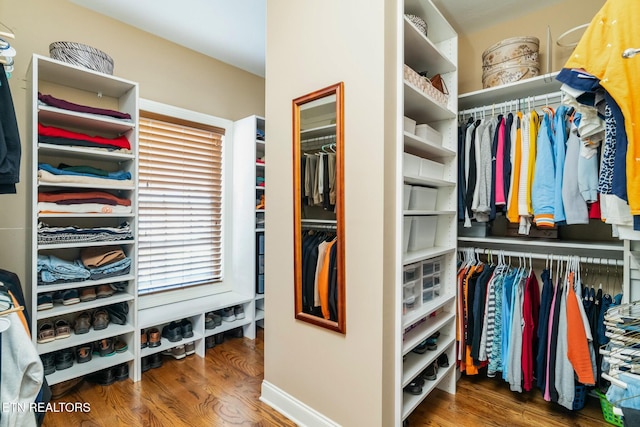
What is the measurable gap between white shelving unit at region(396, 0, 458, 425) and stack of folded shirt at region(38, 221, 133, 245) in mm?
1863

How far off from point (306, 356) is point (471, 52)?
2.67m

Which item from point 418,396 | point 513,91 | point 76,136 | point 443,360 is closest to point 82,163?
point 76,136


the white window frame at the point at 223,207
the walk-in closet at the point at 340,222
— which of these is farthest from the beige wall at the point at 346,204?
the white window frame at the point at 223,207

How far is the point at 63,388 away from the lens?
198 cm

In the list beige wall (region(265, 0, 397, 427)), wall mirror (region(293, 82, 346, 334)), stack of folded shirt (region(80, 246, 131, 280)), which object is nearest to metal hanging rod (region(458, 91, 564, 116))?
beige wall (region(265, 0, 397, 427))

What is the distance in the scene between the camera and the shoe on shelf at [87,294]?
2082 millimetres

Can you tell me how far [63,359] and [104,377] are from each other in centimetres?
28

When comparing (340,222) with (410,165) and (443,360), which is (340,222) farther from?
(443,360)

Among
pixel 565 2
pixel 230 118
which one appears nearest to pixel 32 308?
pixel 230 118

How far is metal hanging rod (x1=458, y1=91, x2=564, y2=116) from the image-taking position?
2045 mm

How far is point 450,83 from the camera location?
2084 mm

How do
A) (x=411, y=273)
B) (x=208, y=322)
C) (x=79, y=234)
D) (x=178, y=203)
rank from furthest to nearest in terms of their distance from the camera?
(x=178, y=203) → (x=208, y=322) → (x=79, y=234) → (x=411, y=273)

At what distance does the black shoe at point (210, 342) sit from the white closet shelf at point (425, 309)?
5.97 feet

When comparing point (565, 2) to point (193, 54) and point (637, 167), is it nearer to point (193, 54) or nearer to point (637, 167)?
point (637, 167)
